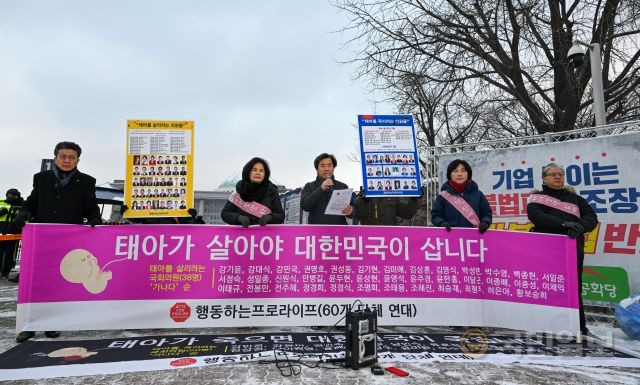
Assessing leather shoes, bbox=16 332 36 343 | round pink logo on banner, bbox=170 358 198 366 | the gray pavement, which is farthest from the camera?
leather shoes, bbox=16 332 36 343

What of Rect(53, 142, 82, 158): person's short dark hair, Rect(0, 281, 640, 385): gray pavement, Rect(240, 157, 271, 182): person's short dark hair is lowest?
Rect(0, 281, 640, 385): gray pavement

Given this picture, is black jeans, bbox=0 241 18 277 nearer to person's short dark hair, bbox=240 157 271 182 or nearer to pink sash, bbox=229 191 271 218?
pink sash, bbox=229 191 271 218

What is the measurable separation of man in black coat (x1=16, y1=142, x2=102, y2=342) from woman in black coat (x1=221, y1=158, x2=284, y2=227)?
136 centimetres

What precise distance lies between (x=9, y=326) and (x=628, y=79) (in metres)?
13.0

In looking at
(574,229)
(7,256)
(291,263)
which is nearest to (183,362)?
(291,263)

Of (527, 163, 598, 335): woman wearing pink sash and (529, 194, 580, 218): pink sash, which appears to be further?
(529, 194, 580, 218): pink sash

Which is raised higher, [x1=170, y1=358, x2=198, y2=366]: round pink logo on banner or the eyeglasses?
the eyeglasses

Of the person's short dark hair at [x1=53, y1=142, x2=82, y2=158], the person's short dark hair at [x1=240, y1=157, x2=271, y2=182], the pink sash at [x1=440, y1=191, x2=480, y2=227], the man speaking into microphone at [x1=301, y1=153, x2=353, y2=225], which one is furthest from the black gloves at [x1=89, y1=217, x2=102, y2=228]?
the pink sash at [x1=440, y1=191, x2=480, y2=227]

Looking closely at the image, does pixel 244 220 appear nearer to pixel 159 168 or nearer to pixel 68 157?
pixel 159 168

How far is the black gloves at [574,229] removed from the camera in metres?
3.92

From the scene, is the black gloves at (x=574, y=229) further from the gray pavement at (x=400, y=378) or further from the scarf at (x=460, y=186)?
the gray pavement at (x=400, y=378)

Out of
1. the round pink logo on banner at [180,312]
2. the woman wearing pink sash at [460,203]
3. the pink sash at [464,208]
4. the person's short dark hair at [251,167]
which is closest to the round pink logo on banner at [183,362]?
the round pink logo on banner at [180,312]

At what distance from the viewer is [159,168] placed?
4.23m

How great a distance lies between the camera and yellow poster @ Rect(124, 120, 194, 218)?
13.6 feet
